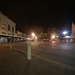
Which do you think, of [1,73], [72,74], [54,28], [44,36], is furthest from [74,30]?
[1,73]

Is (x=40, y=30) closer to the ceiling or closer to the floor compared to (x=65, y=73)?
closer to the ceiling

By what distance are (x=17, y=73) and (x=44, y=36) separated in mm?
41446

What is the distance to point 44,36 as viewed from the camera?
142ft

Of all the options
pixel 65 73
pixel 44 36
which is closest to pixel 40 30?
pixel 44 36

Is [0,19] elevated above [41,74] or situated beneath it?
elevated above

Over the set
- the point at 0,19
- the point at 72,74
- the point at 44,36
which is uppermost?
the point at 0,19

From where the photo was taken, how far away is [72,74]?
2559mm

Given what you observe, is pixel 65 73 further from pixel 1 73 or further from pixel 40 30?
pixel 40 30

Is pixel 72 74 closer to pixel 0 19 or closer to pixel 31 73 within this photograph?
pixel 31 73

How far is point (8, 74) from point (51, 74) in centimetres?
208

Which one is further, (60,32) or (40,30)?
(60,32)

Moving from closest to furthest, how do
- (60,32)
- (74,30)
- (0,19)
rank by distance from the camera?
(0,19), (74,30), (60,32)

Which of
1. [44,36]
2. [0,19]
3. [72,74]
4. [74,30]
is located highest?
[0,19]

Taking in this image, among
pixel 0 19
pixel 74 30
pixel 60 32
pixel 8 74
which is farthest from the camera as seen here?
pixel 60 32
